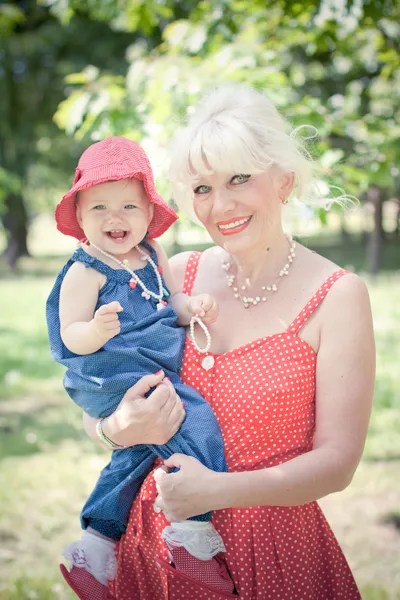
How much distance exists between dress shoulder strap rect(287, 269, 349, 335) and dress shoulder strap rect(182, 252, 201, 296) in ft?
1.43

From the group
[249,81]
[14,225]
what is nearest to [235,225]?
[249,81]

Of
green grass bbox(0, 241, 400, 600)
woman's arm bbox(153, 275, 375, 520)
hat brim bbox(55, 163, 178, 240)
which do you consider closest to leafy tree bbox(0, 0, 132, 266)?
green grass bbox(0, 241, 400, 600)

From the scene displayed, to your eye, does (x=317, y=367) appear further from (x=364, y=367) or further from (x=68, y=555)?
(x=68, y=555)

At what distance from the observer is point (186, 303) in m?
2.30

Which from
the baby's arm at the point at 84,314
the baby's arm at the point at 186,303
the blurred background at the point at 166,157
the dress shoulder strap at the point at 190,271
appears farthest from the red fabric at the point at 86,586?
the blurred background at the point at 166,157

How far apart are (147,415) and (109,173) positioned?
0.72 metres

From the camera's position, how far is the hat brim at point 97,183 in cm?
208

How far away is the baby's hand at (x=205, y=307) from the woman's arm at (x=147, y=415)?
0.25 m

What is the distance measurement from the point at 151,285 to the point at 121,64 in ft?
56.2

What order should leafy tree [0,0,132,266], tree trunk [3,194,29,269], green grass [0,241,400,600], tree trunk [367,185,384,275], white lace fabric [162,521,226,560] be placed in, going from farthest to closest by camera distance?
1. tree trunk [3,194,29,269]
2. leafy tree [0,0,132,266]
3. tree trunk [367,185,384,275]
4. green grass [0,241,400,600]
5. white lace fabric [162,521,226,560]

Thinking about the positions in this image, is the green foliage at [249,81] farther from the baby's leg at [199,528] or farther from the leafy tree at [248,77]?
the baby's leg at [199,528]

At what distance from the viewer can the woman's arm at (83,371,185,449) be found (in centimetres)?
198

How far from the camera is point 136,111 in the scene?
3535 millimetres

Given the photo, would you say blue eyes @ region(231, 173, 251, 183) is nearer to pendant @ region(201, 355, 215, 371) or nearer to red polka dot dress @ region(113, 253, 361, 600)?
red polka dot dress @ region(113, 253, 361, 600)
